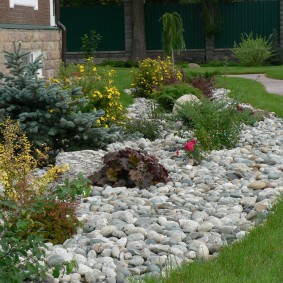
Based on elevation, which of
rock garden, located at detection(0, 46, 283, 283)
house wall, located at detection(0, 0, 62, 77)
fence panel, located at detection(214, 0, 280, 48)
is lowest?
rock garden, located at detection(0, 46, 283, 283)

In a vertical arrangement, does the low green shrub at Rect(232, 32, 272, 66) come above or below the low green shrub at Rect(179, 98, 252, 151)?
above

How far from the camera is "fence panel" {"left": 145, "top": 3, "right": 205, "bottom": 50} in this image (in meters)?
31.5

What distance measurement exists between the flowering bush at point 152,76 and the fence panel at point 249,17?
597 inches

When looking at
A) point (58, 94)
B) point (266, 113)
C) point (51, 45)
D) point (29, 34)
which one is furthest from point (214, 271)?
point (51, 45)

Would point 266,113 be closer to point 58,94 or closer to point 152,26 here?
point 58,94

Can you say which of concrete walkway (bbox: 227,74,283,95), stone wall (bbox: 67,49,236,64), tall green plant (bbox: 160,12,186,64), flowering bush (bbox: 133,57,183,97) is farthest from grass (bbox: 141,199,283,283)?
stone wall (bbox: 67,49,236,64)

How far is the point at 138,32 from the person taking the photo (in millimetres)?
30688

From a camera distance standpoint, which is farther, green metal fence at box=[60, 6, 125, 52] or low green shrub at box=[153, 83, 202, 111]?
green metal fence at box=[60, 6, 125, 52]

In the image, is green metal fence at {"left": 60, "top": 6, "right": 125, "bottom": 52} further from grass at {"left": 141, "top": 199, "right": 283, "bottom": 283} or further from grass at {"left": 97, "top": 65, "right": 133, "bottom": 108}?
grass at {"left": 141, "top": 199, "right": 283, "bottom": 283}

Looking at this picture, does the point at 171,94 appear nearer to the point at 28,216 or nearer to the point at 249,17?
the point at 28,216

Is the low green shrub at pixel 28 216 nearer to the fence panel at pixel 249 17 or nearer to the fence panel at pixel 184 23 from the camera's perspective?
the fence panel at pixel 249 17

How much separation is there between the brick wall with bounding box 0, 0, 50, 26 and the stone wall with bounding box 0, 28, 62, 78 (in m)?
0.23

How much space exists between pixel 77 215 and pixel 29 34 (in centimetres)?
815

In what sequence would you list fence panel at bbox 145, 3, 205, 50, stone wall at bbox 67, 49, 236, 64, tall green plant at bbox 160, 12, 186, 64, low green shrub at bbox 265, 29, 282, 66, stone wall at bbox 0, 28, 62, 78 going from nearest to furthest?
stone wall at bbox 0, 28, 62, 78 → tall green plant at bbox 160, 12, 186, 64 → low green shrub at bbox 265, 29, 282, 66 → stone wall at bbox 67, 49, 236, 64 → fence panel at bbox 145, 3, 205, 50
